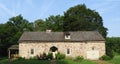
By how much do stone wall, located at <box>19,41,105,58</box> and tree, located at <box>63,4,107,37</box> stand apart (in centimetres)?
1978

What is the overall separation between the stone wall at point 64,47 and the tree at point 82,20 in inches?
779

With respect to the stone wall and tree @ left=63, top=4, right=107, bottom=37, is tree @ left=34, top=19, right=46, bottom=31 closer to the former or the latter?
tree @ left=63, top=4, right=107, bottom=37

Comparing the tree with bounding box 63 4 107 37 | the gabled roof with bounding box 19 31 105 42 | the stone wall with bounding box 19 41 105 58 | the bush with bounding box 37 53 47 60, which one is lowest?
the bush with bounding box 37 53 47 60

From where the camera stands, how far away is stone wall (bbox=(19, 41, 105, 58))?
52.7 meters

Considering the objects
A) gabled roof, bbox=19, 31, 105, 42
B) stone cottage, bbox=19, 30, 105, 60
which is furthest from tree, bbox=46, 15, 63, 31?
stone cottage, bbox=19, 30, 105, 60

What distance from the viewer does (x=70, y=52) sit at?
5272 cm

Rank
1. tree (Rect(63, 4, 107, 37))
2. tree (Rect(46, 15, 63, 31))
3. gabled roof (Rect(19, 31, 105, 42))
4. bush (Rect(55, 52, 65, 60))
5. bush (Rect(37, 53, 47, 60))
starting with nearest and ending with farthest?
1. bush (Rect(37, 53, 47, 60))
2. bush (Rect(55, 52, 65, 60))
3. gabled roof (Rect(19, 31, 105, 42))
4. tree (Rect(63, 4, 107, 37))
5. tree (Rect(46, 15, 63, 31))

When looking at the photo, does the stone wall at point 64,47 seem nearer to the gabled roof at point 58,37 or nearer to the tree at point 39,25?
the gabled roof at point 58,37

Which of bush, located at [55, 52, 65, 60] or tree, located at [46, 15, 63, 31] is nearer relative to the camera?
bush, located at [55, 52, 65, 60]

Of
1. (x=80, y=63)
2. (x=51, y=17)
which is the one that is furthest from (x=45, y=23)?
(x=80, y=63)

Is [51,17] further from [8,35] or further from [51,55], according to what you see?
[51,55]

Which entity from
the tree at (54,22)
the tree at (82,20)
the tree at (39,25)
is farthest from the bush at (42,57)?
the tree at (39,25)

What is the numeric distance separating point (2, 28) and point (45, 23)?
2596 cm

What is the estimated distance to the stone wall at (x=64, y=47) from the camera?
52.7m
